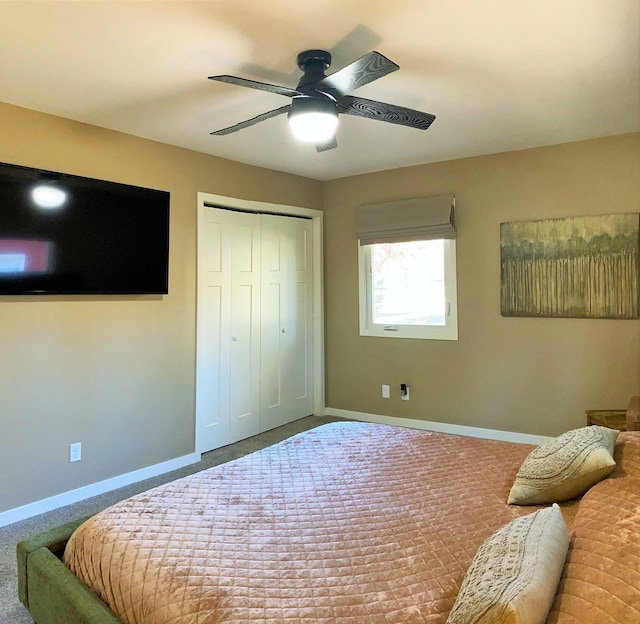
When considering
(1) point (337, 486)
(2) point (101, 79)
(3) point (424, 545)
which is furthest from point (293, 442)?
(2) point (101, 79)

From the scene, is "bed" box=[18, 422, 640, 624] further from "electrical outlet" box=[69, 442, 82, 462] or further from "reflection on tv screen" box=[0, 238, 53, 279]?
"reflection on tv screen" box=[0, 238, 53, 279]

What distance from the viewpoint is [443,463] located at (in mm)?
2223

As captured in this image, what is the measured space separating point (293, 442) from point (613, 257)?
2.72 m

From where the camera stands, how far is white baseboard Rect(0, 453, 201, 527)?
9.39 ft

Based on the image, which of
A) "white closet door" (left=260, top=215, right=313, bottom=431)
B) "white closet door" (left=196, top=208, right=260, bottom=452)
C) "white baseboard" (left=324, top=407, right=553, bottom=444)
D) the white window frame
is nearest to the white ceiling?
"white closet door" (left=196, top=208, right=260, bottom=452)

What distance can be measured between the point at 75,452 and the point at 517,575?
288 centimetres

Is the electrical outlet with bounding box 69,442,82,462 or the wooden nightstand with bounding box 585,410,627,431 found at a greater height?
the wooden nightstand with bounding box 585,410,627,431

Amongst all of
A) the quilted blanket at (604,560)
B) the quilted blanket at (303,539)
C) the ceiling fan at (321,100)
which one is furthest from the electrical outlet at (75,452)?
the quilted blanket at (604,560)

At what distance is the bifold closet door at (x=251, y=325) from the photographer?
3994 millimetres

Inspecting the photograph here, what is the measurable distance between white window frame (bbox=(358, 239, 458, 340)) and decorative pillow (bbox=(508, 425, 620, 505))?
2.42 meters

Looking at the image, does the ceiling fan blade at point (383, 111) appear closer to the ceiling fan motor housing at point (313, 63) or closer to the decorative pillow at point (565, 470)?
the ceiling fan motor housing at point (313, 63)

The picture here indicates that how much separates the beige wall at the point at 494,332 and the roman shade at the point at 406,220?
0.11 m

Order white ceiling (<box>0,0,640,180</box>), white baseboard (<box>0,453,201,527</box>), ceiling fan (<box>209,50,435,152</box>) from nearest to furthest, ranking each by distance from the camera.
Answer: white ceiling (<box>0,0,640,180</box>), ceiling fan (<box>209,50,435,152</box>), white baseboard (<box>0,453,201,527</box>)

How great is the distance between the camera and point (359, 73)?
6.34 feet
